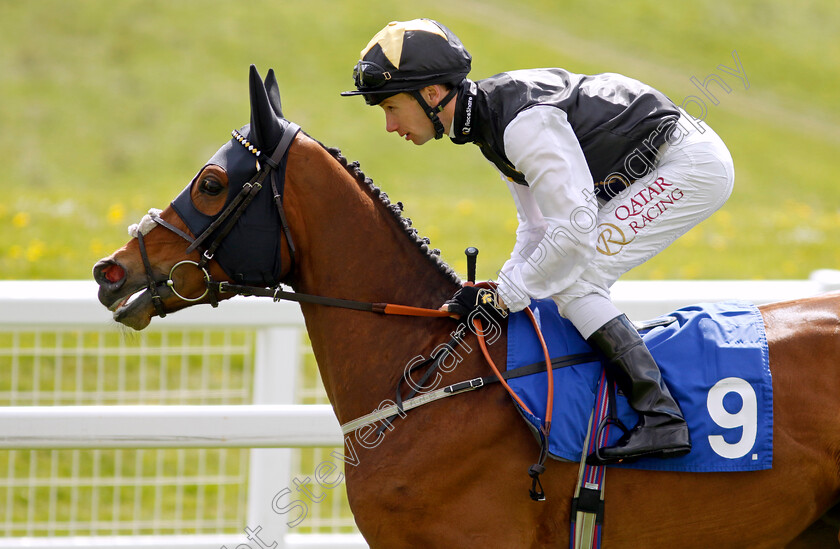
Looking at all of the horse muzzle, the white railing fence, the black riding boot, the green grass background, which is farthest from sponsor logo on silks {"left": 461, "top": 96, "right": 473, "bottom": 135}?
the green grass background

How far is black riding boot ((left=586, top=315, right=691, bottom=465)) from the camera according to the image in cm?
261

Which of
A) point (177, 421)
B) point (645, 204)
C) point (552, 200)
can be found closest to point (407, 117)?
point (552, 200)

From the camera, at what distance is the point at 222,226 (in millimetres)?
2746

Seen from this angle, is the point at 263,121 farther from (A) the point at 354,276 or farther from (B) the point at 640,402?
(B) the point at 640,402

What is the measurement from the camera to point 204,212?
276 cm

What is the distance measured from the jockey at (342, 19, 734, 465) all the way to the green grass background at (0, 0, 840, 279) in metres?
7.16

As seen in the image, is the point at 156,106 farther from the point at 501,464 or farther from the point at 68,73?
the point at 501,464

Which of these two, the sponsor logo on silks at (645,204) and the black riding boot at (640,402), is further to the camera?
the sponsor logo on silks at (645,204)

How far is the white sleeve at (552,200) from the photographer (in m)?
2.62

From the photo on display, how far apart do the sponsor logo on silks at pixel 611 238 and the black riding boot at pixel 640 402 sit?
277 mm

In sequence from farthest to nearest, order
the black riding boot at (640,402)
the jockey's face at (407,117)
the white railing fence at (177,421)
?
1. the white railing fence at (177,421)
2. the jockey's face at (407,117)
3. the black riding boot at (640,402)

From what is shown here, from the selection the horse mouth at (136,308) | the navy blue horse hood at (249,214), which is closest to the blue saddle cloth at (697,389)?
→ the navy blue horse hood at (249,214)

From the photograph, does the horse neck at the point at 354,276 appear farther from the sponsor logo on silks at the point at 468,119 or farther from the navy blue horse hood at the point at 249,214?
the sponsor logo on silks at the point at 468,119

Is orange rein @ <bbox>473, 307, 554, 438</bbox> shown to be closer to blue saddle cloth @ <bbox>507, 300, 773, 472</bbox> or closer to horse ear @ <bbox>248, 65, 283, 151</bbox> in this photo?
blue saddle cloth @ <bbox>507, 300, 773, 472</bbox>
